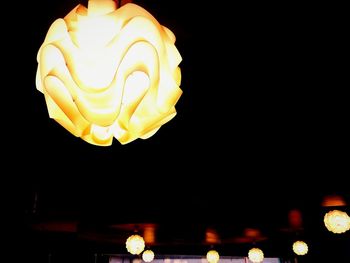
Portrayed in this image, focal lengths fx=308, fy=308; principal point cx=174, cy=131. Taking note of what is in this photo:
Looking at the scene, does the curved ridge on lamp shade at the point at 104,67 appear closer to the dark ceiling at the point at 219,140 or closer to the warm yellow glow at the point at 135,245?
the dark ceiling at the point at 219,140

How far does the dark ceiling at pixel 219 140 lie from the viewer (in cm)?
216

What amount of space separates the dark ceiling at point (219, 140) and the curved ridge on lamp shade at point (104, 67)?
1005 mm

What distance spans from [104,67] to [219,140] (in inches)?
119

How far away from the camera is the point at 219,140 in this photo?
3.88 metres

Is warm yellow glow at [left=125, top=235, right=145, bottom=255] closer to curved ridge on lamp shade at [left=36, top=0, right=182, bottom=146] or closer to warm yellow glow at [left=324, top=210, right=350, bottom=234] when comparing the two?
warm yellow glow at [left=324, top=210, right=350, bottom=234]

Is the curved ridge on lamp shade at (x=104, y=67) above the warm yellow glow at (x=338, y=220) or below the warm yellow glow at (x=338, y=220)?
below

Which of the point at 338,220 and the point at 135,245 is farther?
the point at 135,245

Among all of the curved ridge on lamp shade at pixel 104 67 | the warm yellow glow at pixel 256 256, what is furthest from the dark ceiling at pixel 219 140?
the warm yellow glow at pixel 256 256

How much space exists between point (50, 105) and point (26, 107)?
82.4 inches

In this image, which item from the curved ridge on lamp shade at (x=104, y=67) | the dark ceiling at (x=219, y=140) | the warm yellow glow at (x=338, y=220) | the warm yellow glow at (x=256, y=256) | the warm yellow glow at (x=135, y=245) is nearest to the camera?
the curved ridge on lamp shade at (x=104, y=67)

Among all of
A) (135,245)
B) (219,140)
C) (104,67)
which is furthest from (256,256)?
(104,67)

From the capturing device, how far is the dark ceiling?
7.07 ft

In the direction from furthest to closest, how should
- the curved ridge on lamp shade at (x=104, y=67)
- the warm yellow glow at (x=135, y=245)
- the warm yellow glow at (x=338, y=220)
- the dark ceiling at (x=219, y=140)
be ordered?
the warm yellow glow at (x=135, y=245), the warm yellow glow at (x=338, y=220), the dark ceiling at (x=219, y=140), the curved ridge on lamp shade at (x=104, y=67)

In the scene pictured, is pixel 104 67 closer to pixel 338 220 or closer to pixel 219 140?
pixel 219 140
